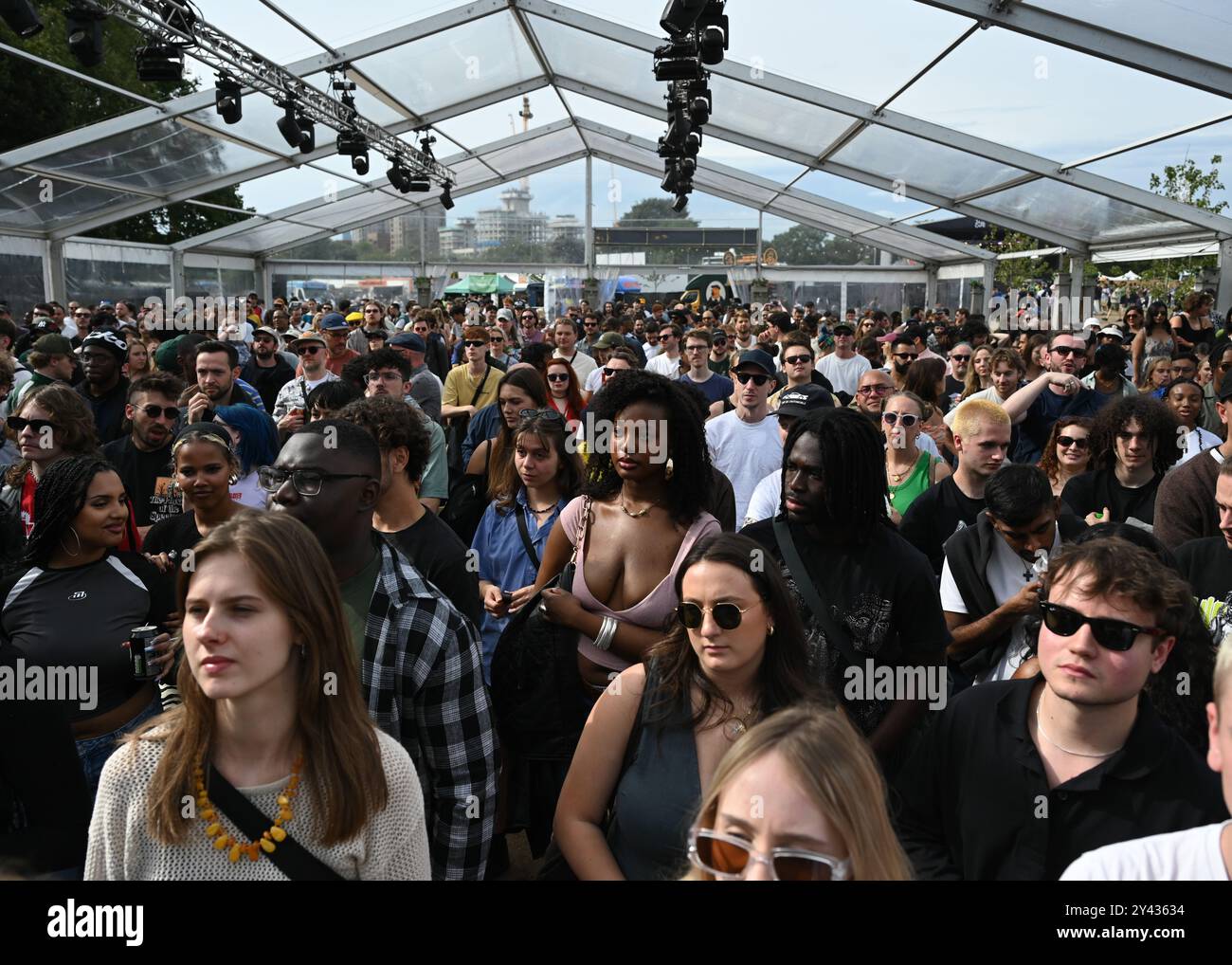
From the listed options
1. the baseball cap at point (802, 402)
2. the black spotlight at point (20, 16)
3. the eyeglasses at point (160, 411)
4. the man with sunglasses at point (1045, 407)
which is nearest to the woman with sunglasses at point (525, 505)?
the baseball cap at point (802, 402)

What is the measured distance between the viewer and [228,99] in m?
11.1

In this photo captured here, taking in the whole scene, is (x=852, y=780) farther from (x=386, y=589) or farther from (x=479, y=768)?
(x=386, y=589)

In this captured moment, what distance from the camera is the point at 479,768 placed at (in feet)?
7.54

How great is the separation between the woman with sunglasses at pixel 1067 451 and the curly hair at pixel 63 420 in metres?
4.12

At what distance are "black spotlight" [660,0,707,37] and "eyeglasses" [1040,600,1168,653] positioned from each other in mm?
6503

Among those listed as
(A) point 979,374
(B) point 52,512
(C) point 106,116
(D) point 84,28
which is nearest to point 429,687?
(B) point 52,512

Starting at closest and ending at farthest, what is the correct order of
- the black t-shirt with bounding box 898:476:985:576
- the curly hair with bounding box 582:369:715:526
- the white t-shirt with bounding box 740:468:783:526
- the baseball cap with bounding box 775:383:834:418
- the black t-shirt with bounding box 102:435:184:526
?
the curly hair with bounding box 582:369:715:526 < the black t-shirt with bounding box 898:476:985:576 < the white t-shirt with bounding box 740:468:783:526 < the baseball cap with bounding box 775:383:834:418 < the black t-shirt with bounding box 102:435:184:526

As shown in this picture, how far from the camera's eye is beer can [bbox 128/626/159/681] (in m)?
2.79

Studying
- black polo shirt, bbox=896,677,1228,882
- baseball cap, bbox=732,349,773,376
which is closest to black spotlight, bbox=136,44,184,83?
baseball cap, bbox=732,349,773,376

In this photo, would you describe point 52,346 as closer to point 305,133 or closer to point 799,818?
point 799,818

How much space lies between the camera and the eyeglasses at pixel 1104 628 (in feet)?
6.44

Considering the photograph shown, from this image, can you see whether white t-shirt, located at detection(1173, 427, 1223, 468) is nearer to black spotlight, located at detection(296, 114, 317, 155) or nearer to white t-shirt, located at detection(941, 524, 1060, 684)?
white t-shirt, located at detection(941, 524, 1060, 684)
